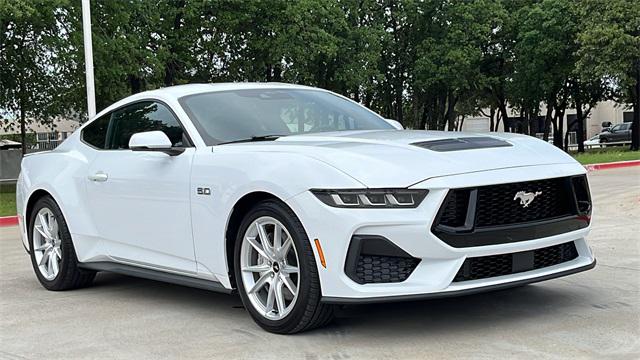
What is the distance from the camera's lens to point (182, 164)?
5.44 metres

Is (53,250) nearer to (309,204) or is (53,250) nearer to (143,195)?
(143,195)

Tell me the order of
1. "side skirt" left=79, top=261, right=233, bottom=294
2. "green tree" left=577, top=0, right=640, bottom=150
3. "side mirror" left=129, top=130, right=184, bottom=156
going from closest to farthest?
"side skirt" left=79, top=261, right=233, bottom=294 → "side mirror" left=129, top=130, right=184, bottom=156 → "green tree" left=577, top=0, right=640, bottom=150

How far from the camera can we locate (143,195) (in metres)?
5.69

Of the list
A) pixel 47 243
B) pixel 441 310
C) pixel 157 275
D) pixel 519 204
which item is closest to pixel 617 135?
pixel 47 243

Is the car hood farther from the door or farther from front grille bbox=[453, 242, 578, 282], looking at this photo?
the door

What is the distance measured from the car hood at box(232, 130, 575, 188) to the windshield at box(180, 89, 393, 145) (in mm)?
390

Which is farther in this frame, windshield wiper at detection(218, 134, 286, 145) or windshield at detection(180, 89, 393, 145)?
windshield at detection(180, 89, 393, 145)

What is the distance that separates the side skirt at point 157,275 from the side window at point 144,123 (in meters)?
0.93

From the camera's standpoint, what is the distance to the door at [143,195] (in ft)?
17.8

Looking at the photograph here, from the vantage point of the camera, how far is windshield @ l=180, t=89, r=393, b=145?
563 cm

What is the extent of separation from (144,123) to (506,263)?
3130 mm

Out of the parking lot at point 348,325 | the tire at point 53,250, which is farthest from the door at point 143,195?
the tire at point 53,250

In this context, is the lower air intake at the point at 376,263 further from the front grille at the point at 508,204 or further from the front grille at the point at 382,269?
the front grille at the point at 508,204

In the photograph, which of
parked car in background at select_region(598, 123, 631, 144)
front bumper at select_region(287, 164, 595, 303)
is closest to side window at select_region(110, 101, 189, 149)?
front bumper at select_region(287, 164, 595, 303)
